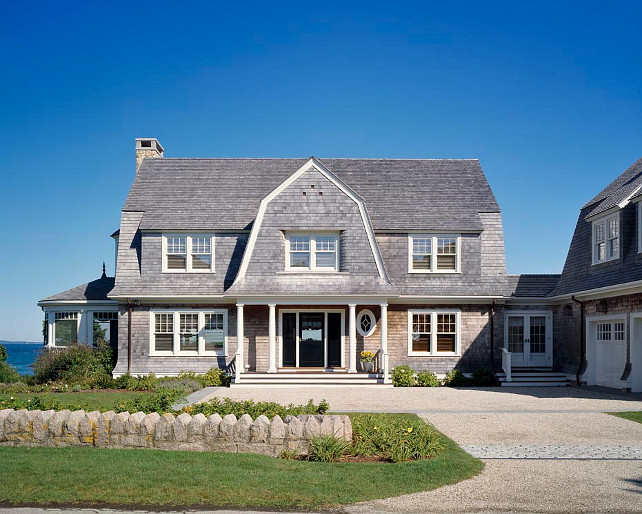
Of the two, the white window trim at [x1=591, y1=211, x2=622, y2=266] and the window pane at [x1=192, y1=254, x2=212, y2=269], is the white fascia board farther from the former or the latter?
the white window trim at [x1=591, y1=211, x2=622, y2=266]

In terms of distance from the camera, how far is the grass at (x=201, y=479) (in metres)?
9.05

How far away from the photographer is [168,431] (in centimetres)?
1176

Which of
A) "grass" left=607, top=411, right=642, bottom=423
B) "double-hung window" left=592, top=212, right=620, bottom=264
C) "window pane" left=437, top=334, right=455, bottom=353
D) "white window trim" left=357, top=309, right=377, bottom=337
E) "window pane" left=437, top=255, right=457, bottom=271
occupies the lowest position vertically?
"grass" left=607, top=411, right=642, bottom=423

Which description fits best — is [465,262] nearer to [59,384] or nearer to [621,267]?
[621,267]

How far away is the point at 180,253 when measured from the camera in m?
27.9

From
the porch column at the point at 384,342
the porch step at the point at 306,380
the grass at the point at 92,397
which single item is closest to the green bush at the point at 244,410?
the grass at the point at 92,397

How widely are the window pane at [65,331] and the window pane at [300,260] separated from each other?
1037 cm

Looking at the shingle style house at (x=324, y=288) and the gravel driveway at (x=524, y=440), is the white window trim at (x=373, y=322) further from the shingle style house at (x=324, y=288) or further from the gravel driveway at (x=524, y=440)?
the gravel driveway at (x=524, y=440)

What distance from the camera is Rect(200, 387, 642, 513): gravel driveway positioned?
359 inches

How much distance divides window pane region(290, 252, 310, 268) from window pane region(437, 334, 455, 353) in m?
5.98

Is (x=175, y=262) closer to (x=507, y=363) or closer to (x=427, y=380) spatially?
(x=427, y=380)

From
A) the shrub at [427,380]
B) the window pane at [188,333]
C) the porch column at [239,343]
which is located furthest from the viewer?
the window pane at [188,333]

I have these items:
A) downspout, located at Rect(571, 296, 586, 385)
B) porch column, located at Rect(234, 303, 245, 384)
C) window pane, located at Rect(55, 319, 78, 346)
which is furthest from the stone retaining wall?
window pane, located at Rect(55, 319, 78, 346)

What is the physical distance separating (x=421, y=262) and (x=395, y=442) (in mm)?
16643
